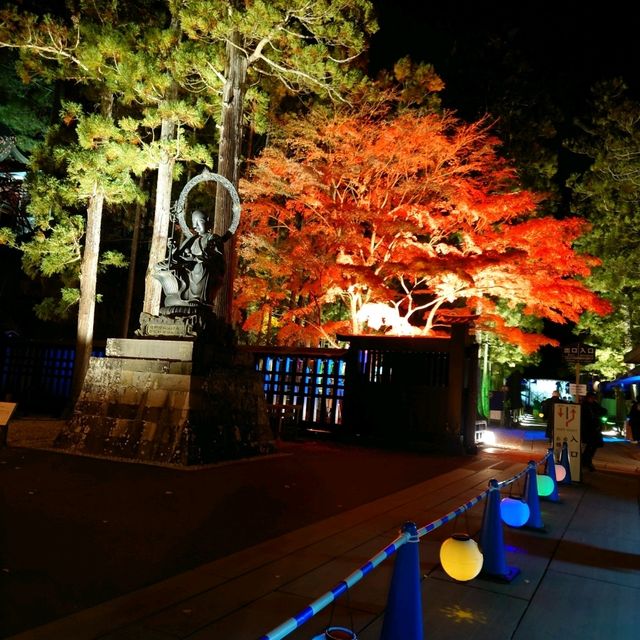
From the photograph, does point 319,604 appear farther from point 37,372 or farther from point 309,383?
point 37,372

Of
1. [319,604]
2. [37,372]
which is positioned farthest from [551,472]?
[37,372]

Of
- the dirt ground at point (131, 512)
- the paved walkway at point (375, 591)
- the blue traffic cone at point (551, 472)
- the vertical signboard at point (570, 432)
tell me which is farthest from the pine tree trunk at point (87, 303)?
the blue traffic cone at point (551, 472)

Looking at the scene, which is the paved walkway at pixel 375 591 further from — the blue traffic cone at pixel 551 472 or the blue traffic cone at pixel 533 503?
the blue traffic cone at pixel 551 472

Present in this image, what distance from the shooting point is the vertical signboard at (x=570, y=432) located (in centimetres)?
1056

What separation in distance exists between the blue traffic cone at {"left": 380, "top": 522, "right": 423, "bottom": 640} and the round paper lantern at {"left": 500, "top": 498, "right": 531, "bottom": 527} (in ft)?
11.3

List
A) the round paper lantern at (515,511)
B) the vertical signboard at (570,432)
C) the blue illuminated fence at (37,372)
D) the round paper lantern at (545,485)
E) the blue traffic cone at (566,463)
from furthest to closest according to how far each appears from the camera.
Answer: the blue illuminated fence at (37,372), the vertical signboard at (570,432), the blue traffic cone at (566,463), the round paper lantern at (545,485), the round paper lantern at (515,511)

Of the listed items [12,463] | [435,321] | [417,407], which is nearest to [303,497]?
[12,463]

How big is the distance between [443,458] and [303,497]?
20.2 feet

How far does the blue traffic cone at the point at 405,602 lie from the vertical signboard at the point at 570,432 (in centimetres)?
823

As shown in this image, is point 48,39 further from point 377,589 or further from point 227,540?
point 377,589

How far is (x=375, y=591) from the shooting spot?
4.37m

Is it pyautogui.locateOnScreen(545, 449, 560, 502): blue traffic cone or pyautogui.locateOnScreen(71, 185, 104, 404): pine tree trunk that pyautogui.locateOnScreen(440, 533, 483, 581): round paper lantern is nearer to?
pyautogui.locateOnScreen(545, 449, 560, 502): blue traffic cone

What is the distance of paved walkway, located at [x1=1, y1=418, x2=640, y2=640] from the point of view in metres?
3.65

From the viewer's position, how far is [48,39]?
1582 centimetres
